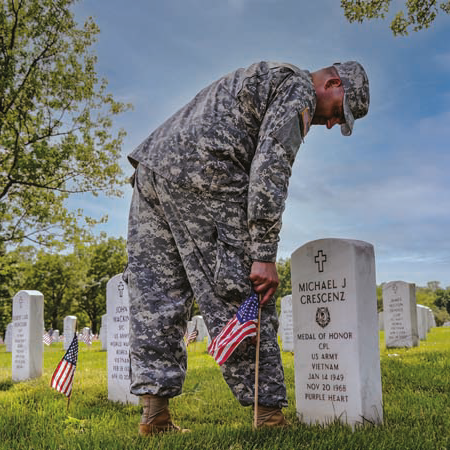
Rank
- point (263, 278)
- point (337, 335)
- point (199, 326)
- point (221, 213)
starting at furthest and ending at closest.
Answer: point (199, 326), point (337, 335), point (221, 213), point (263, 278)

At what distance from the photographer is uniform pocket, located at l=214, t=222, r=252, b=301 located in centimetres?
331

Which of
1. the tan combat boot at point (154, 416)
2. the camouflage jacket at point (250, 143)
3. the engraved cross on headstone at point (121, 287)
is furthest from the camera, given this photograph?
the engraved cross on headstone at point (121, 287)

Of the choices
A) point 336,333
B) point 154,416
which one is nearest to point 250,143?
point 336,333

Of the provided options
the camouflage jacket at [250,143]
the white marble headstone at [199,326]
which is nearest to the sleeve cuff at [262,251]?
the camouflage jacket at [250,143]

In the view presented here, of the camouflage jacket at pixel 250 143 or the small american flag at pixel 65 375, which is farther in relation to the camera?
the small american flag at pixel 65 375

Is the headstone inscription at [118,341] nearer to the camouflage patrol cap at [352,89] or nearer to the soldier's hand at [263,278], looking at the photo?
the soldier's hand at [263,278]

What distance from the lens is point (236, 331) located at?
318 cm

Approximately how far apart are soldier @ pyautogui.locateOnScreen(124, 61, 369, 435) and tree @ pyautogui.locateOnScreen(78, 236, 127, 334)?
48.2 m

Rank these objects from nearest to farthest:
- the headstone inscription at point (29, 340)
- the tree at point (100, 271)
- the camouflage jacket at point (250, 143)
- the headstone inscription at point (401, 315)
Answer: the camouflage jacket at point (250, 143)
the headstone inscription at point (29, 340)
the headstone inscription at point (401, 315)
the tree at point (100, 271)

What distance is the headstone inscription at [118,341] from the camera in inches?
245

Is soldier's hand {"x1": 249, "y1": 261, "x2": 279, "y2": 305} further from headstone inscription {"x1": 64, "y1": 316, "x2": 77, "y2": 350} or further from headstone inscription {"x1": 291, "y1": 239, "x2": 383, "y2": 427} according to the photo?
headstone inscription {"x1": 64, "y1": 316, "x2": 77, "y2": 350}

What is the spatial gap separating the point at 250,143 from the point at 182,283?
1.07 metres

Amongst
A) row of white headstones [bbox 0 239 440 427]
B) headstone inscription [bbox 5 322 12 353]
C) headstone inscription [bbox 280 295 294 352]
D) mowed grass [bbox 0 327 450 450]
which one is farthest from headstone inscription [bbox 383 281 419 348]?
headstone inscription [bbox 5 322 12 353]

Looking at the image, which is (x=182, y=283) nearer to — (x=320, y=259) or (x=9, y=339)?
(x=320, y=259)
